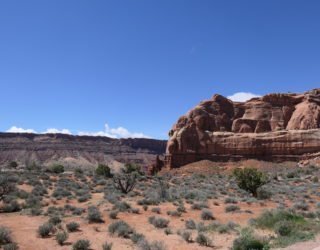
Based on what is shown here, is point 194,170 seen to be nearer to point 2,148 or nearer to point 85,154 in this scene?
point 85,154

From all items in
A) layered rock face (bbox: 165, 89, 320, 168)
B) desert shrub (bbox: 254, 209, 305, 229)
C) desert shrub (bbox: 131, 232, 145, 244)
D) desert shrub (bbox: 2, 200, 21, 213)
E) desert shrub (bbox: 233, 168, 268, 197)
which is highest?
layered rock face (bbox: 165, 89, 320, 168)

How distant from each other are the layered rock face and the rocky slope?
37027mm

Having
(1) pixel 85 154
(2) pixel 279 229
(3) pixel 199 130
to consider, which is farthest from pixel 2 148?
(2) pixel 279 229

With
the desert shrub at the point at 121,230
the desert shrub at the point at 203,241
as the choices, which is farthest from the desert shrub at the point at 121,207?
the desert shrub at the point at 203,241

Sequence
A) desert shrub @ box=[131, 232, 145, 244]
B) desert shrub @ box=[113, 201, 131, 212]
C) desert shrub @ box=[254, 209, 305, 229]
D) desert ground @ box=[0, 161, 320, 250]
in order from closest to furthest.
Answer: desert ground @ box=[0, 161, 320, 250]
desert shrub @ box=[131, 232, 145, 244]
desert shrub @ box=[254, 209, 305, 229]
desert shrub @ box=[113, 201, 131, 212]

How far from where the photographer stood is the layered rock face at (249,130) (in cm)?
7044

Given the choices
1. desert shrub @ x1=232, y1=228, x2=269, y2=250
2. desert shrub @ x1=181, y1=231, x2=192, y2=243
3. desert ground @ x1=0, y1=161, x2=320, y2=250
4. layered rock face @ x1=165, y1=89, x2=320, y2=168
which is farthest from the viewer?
layered rock face @ x1=165, y1=89, x2=320, y2=168

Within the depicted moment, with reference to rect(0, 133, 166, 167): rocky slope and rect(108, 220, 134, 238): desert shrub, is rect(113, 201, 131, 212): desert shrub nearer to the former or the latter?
rect(108, 220, 134, 238): desert shrub

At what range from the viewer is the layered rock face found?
231 ft

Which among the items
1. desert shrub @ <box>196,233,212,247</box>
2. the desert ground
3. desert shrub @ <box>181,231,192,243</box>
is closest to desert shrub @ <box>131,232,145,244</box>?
the desert ground

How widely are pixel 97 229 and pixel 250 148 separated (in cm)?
6248

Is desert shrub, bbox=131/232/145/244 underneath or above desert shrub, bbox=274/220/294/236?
underneath

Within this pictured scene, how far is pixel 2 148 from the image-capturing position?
114 metres

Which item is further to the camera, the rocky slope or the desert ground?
the rocky slope
